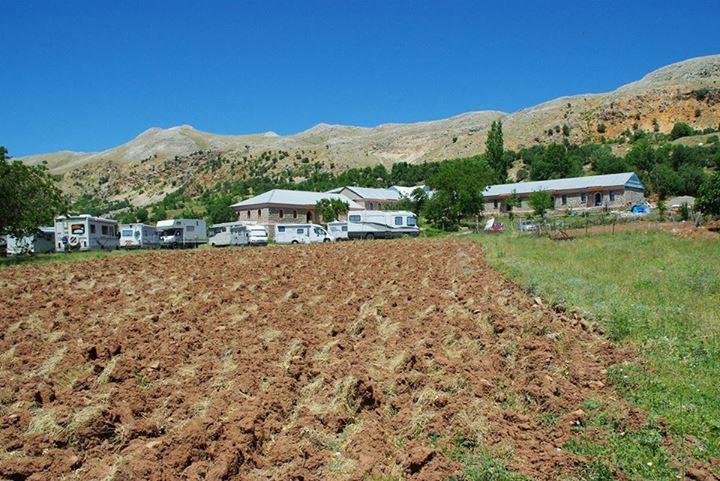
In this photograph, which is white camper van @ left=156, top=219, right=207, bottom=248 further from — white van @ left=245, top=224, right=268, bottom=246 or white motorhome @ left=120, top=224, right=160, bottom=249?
white van @ left=245, top=224, right=268, bottom=246

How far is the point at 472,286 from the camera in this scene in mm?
14078

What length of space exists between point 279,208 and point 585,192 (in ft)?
127

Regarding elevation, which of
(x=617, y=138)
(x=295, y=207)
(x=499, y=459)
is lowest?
(x=499, y=459)

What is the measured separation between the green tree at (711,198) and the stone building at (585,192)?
28893 millimetres

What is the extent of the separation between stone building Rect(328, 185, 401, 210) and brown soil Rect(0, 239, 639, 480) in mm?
54758

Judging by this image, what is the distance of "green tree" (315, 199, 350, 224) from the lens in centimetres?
5631

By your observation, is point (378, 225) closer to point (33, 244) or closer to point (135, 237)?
point (135, 237)

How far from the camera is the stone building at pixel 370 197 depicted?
67438 mm

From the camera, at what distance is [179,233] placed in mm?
42562

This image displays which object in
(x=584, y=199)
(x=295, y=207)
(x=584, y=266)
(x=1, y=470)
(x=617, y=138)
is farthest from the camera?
(x=617, y=138)

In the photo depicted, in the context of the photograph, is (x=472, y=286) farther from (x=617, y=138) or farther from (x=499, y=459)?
(x=617, y=138)

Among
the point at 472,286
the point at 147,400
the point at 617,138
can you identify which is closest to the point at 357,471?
the point at 147,400

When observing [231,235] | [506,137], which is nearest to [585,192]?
[231,235]

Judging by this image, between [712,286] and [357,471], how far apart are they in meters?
10.8
